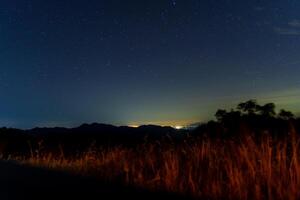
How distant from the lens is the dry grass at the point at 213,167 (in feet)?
25.0

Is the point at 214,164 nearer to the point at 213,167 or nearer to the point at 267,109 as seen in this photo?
the point at 213,167

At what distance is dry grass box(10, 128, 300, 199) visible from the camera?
7.61 m

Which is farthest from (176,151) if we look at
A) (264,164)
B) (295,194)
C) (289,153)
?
(295,194)

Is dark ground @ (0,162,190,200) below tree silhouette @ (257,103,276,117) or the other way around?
below

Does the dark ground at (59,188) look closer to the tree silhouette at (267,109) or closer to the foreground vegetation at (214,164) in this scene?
the foreground vegetation at (214,164)

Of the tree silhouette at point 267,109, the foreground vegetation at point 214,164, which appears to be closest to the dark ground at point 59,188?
the foreground vegetation at point 214,164

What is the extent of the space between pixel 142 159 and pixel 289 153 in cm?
343

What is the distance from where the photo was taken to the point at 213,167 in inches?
375

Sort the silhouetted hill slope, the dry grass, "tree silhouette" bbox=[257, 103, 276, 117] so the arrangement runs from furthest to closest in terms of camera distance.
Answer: "tree silhouette" bbox=[257, 103, 276, 117]
the silhouetted hill slope
the dry grass

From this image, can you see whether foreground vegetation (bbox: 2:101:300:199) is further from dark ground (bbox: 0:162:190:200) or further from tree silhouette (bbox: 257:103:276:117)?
tree silhouette (bbox: 257:103:276:117)

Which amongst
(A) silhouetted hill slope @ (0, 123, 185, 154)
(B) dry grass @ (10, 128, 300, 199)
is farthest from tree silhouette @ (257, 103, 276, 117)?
(B) dry grass @ (10, 128, 300, 199)

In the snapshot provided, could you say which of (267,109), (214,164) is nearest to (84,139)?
(267,109)

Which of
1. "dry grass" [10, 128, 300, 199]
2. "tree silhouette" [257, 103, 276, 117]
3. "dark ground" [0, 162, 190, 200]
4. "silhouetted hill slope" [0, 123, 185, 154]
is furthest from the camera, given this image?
"tree silhouette" [257, 103, 276, 117]

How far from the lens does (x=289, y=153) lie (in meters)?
9.64
